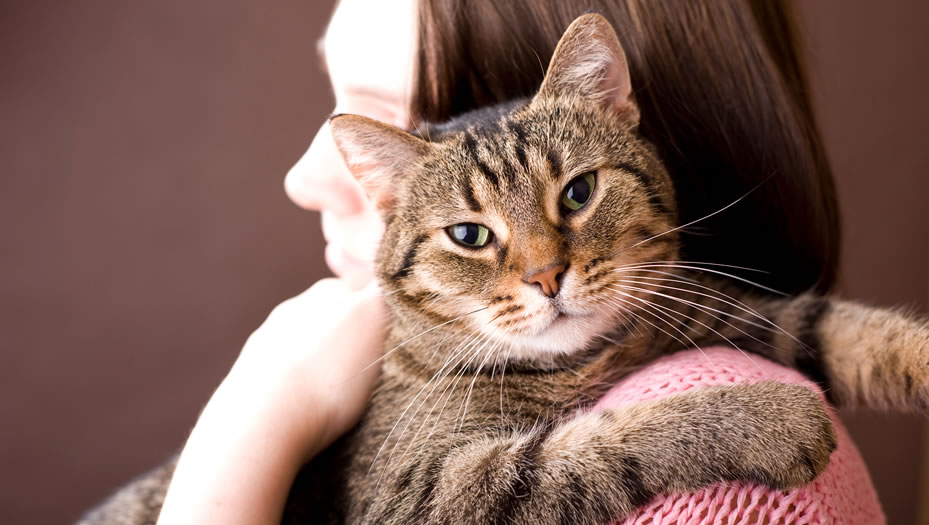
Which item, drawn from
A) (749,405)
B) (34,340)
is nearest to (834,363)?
(749,405)

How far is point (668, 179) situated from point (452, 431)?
489 mm

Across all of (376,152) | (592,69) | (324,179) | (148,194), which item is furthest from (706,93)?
(148,194)

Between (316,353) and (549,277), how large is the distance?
0.40 meters

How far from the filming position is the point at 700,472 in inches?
30.6

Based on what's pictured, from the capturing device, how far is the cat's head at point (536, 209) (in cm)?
93

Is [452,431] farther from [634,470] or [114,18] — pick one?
[114,18]

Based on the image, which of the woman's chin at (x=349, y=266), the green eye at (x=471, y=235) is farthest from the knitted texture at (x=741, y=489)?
the woman's chin at (x=349, y=266)

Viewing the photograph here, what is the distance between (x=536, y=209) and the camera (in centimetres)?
95

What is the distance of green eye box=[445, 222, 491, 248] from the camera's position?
1.01 meters

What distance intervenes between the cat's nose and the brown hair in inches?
11.1

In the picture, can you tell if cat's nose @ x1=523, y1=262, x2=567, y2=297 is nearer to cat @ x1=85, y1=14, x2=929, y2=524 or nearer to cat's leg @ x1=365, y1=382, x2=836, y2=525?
cat @ x1=85, y1=14, x2=929, y2=524

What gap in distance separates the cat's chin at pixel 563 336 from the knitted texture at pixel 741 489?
87mm

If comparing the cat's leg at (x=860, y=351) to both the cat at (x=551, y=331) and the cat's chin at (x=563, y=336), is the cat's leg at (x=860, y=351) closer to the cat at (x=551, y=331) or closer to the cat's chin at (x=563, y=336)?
the cat at (x=551, y=331)

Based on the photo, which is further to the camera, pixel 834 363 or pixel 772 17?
pixel 772 17
